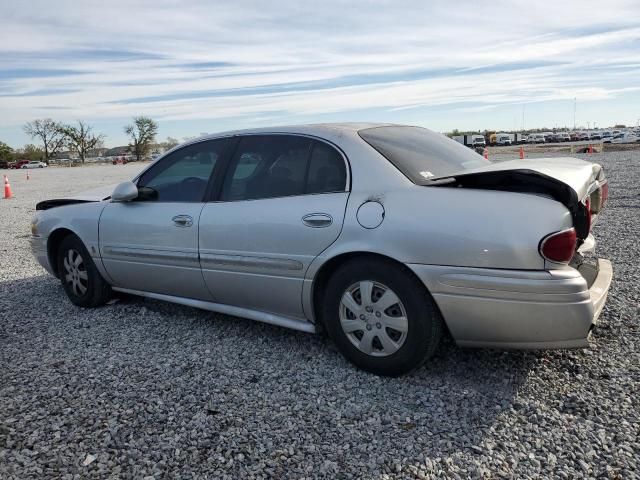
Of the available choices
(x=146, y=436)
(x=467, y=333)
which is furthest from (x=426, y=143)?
(x=146, y=436)

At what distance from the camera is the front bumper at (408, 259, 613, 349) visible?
2777 mm

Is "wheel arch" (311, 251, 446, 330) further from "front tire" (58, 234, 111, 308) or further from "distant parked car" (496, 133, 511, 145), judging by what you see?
"distant parked car" (496, 133, 511, 145)

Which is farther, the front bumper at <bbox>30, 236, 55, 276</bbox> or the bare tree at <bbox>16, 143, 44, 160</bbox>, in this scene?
the bare tree at <bbox>16, 143, 44, 160</bbox>

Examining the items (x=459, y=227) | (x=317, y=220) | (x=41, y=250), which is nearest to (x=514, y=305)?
(x=459, y=227)

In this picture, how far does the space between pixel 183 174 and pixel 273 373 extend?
5.80 ft

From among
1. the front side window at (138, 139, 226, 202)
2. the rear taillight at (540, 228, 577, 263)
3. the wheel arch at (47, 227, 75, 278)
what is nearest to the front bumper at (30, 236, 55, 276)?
the wheel arch at (47, 227, 75, 278)

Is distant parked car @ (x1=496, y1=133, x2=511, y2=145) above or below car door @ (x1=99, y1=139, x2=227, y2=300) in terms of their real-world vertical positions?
below

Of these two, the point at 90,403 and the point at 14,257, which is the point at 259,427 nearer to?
the point at 90,403

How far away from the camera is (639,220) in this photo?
8320 millimetres

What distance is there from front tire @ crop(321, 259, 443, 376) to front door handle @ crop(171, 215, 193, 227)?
1264mm

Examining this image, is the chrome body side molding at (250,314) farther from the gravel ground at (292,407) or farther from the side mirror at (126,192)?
the side mirror at (126,192)

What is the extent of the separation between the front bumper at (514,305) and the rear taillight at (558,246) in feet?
0.24

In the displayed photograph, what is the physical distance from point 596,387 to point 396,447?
1.28m

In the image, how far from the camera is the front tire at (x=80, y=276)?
4.82m
